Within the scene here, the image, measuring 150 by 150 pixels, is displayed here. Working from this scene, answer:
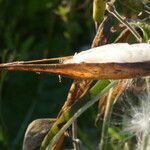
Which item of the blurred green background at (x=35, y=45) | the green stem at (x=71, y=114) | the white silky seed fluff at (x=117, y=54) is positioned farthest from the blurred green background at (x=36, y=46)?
the white silky seed fluff at (x=117, y=54)

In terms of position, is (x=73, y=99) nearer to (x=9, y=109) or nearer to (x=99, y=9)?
(x=99, y=9)

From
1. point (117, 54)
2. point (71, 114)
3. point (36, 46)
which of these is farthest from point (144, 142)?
point (36, 46)

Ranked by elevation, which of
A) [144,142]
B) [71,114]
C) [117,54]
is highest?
[117,54]

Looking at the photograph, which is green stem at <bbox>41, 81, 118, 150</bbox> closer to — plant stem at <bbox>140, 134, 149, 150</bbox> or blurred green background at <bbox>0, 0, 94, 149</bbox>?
plant stem at <bbox>140, 134, 149, 150</bbox>

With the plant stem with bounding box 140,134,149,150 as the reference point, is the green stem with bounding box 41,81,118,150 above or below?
above

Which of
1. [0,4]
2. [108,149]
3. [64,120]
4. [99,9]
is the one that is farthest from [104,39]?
[0,4]

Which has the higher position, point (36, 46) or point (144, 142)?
point (36, 46)

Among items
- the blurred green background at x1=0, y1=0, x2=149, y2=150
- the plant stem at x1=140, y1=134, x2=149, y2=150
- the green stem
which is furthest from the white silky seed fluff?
the blurred green background at x1=0, y1=0, x2=149, y2=150

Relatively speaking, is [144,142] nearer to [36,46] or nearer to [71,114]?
[71,114]
